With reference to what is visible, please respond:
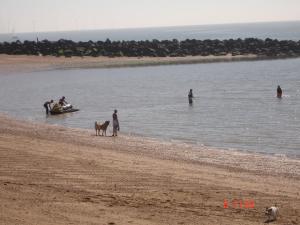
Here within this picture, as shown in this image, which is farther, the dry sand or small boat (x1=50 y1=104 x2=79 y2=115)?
small boat (x1=50 y1=104 x2=79 y2=115)

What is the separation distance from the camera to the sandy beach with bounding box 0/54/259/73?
63.6 m

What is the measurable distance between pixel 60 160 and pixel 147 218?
6.17 metres

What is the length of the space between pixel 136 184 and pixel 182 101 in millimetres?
24913

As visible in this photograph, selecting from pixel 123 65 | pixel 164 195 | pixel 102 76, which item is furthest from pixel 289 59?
pixel 164 195

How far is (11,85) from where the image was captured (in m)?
47.8

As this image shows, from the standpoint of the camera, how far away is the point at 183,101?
38.0 meters

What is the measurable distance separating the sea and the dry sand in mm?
3890

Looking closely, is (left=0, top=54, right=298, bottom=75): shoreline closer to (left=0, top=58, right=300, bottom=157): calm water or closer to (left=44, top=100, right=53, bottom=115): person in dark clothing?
(left=0, top=58, right=300, bottom=157): calm water

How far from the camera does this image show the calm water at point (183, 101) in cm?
2505

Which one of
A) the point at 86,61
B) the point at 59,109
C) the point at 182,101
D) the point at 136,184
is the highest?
the point at 86,61

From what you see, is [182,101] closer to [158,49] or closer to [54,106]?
[54,106]

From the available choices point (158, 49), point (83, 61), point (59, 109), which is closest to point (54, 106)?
point (59, 109)

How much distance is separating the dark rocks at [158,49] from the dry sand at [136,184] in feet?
180
